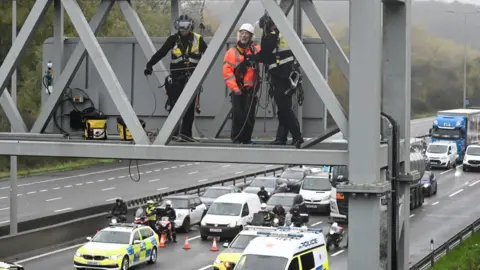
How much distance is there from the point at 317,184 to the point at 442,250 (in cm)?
1629

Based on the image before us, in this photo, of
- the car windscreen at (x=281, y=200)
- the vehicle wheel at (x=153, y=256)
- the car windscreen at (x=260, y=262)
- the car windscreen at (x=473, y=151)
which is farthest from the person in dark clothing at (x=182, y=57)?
the car windscreen at (x=473, y=151)

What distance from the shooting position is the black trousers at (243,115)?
1487cm

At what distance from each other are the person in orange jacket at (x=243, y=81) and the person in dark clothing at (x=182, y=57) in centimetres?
64

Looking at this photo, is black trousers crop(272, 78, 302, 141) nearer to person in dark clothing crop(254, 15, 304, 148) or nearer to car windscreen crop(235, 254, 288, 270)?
person in dark clothing crop(254, 15, 304, 148)

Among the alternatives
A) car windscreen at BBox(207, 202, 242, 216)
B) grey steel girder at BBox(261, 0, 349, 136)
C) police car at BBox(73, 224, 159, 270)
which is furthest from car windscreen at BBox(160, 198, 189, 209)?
grey steel girder at BBox(261, 0, 349, 136)

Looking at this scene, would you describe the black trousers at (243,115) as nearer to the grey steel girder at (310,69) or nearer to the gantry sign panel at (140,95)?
the gantry sign panel at (140,95)

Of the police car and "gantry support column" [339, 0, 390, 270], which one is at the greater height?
"gantry support column" [339, 0, 390, 270]

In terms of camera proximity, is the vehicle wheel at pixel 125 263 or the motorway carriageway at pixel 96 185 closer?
the vehicle wheel at pixel 125 263

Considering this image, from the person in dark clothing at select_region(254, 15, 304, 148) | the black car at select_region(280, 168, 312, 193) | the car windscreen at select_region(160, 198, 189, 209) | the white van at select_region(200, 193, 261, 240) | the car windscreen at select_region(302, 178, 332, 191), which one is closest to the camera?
the person in dark clothing at select_region(254, 15, 304, 148)

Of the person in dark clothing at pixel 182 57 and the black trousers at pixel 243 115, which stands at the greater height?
the person in dark clothing at pixel 182 57

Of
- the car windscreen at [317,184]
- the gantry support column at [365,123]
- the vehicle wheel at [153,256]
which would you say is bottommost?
the vehicle wheel at [153,256]

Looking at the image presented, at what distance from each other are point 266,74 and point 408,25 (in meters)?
2.06

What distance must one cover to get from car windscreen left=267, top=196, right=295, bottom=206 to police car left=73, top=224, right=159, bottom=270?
32.3ft

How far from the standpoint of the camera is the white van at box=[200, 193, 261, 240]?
3616cm
